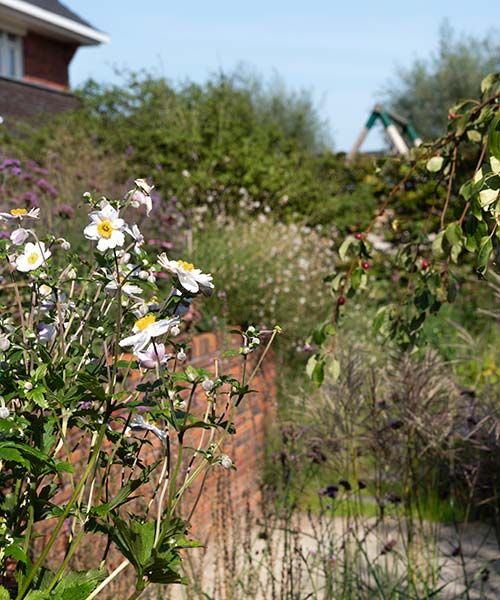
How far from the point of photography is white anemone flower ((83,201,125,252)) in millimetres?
1938

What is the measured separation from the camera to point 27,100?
17969mm

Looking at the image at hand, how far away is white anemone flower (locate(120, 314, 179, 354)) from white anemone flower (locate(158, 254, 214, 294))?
83 millimetres

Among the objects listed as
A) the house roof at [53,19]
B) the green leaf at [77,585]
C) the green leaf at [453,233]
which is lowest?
the green leaf at [77,585]

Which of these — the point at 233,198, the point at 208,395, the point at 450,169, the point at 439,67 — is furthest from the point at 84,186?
the point at 439,67

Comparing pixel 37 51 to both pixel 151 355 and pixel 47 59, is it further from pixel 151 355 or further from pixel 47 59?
pixel 151 355

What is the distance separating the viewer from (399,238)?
10922 millimetres

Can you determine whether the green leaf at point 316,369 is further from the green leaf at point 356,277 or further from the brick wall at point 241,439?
the brick wall at point 241,439

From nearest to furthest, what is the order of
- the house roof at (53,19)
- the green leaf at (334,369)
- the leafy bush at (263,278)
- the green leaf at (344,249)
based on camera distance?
1. the green leaf at (334,369)
2. the green leaf at (344,249)
3. the leafy bush at (263,278)
4. the house roof at (53,19)

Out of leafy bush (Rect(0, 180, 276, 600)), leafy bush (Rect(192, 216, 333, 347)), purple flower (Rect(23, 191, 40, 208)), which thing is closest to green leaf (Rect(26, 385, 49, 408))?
leafy bush (Rect(0, 180, 276, 600))

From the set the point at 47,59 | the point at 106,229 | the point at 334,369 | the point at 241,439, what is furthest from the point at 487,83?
the point at 47,59

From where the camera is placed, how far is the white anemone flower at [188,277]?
6.34ft

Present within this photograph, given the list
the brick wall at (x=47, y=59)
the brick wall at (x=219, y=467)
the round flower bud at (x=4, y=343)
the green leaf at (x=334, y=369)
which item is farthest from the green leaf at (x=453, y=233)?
the brick wall at (x=47, y=59)

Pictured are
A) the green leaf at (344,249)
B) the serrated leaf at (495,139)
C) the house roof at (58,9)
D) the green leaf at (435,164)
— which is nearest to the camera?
the serrated leaf at (495,139)

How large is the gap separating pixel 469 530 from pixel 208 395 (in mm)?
3579
